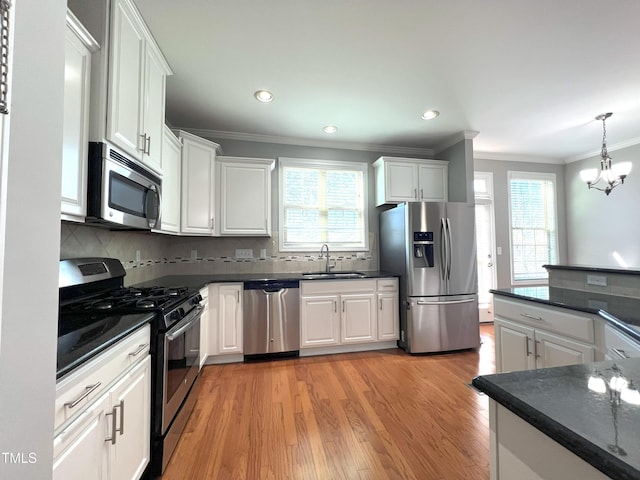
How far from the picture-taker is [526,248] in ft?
14.6

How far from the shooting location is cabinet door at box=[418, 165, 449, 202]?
3.66m

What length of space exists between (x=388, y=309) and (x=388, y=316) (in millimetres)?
83

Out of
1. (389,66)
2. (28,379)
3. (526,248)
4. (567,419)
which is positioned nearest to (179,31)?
(389,66)

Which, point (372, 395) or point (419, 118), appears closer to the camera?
point (372, 395)

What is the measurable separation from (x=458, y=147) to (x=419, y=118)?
34.5 inches

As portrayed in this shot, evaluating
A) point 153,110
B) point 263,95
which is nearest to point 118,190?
point 153,110

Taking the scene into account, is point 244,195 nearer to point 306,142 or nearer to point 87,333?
point 306,142

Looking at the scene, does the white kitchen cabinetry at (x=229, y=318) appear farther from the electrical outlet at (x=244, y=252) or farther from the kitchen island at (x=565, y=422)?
the kitchen island at (x=565, y=422)

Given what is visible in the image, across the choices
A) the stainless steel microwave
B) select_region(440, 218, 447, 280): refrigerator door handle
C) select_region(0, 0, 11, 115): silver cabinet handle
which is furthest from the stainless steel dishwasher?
select_region(0, 0, 11, 115): silver cabinet handle

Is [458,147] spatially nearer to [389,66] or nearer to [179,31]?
[389,66]

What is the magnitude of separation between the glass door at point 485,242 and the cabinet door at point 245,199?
3302mm

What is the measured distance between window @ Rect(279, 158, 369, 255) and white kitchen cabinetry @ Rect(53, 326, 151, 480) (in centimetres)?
236

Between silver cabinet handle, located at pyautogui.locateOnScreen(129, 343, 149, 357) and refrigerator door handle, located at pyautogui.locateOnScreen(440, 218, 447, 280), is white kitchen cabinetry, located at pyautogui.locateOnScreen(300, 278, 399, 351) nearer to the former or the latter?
refrigerator door handle, located at pyautogui.locateOnScreen(440, 218, 447, 280)

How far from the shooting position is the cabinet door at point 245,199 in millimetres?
3113
